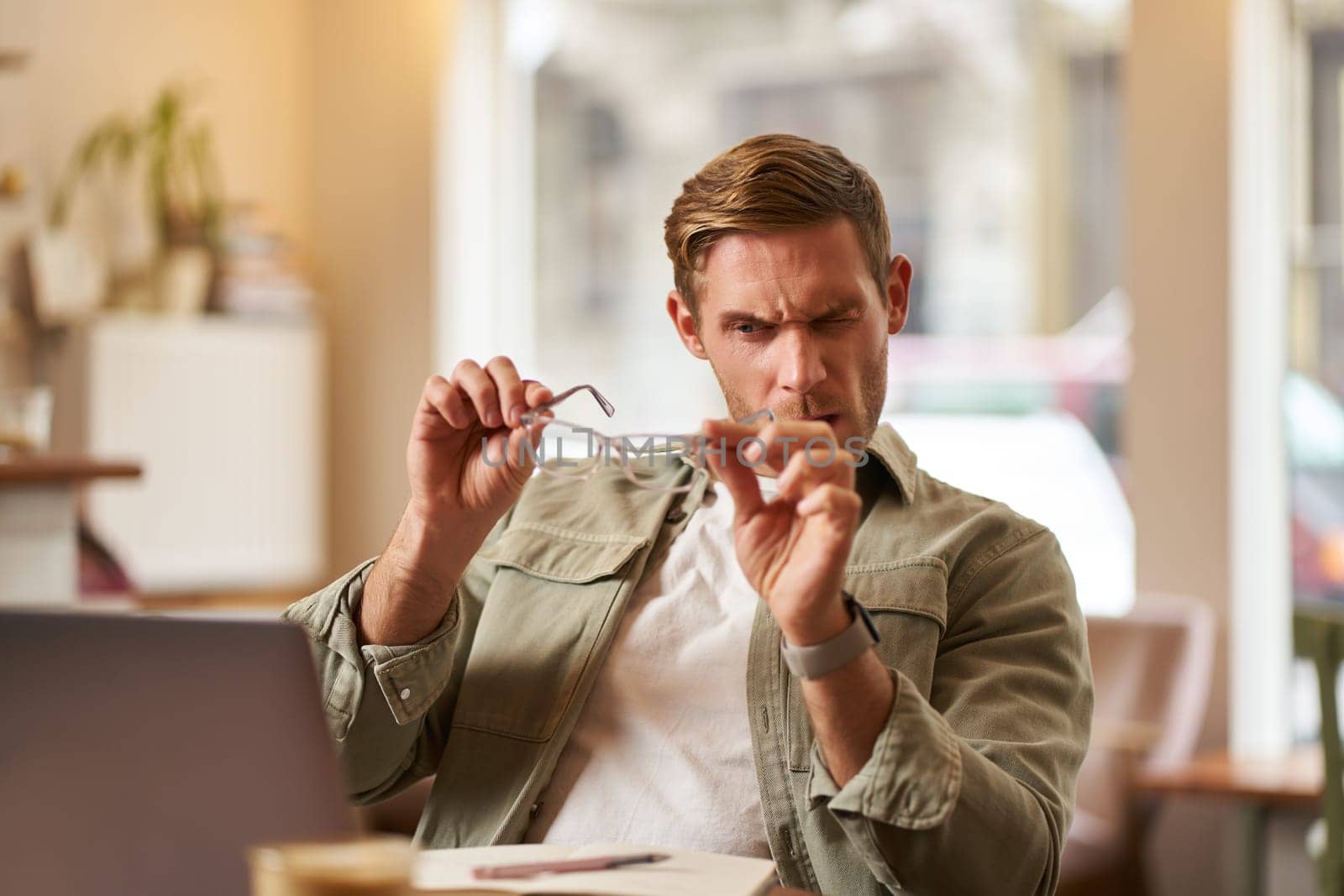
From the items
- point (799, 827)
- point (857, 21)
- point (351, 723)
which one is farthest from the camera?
point (857, 21)

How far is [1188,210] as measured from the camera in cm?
346

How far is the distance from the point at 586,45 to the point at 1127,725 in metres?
2.76

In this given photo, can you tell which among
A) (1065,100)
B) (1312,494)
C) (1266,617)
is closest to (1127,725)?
(1266,617)

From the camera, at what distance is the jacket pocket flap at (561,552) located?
55.9 inches

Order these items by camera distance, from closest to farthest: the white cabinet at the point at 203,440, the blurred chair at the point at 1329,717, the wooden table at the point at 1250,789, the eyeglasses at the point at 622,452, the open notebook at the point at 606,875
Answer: the open notebook at the point at 606,875
the eyeglasses at the point at 622,452
the blurred chair at the point at 1329,717
the wooden table at the point at 1250,789
the white cabinet at the point at 203,440

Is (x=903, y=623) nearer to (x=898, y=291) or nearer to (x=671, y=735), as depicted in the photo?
(x=671, y=735)

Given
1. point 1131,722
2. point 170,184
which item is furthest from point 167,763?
point 170,184

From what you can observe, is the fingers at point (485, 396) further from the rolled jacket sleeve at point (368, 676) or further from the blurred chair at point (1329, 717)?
the blurred chair at point (1329, 717)

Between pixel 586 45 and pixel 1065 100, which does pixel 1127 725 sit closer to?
pixel 1065 100

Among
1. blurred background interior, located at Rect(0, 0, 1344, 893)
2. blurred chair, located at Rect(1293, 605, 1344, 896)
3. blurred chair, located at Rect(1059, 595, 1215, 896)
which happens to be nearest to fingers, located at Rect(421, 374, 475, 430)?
blurred chair, located at Rect(1293, 605, 1344, 896)

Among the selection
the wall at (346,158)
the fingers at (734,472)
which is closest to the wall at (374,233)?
the wall at (346,158)

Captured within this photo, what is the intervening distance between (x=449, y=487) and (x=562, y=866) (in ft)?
1.45

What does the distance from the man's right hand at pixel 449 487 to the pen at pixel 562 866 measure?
39 centimetres

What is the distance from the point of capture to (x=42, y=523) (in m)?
2.67
